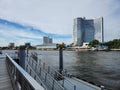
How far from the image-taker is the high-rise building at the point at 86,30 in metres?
182

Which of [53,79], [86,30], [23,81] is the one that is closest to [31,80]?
[23,81]

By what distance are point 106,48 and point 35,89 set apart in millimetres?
130383

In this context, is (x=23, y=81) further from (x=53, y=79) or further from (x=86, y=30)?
(x=86, y=30)

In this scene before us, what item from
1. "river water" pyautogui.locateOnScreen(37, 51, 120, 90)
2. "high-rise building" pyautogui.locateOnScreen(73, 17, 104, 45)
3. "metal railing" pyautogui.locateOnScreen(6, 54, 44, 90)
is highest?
"high-rise building" pyautogui.locateOnScreen(73, 17, 104, 45)

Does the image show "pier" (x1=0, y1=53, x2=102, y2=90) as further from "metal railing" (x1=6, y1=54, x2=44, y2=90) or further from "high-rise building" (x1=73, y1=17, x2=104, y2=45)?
"high-rise building" (x1=73, y1=17, x2=104, y2=45)

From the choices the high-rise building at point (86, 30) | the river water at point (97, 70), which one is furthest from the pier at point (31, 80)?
the high-rise building at point (86, 30)

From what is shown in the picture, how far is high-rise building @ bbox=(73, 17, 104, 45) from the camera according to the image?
182 m

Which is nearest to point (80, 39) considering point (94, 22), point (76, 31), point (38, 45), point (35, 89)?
point (76, 31)


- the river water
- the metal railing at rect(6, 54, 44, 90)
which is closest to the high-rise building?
the river water

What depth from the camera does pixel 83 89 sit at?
32.1ft

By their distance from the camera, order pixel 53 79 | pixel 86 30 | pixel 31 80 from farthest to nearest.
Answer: pixel 86 30 < pixel 53 79 < pixel 31 80

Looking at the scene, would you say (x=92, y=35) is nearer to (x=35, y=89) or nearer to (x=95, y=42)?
(x=95, y=42)

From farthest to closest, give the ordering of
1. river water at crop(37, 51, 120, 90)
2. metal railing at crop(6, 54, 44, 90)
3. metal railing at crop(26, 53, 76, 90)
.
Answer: river water at crop(37, 51, 120, 90), metal railing at crop(26, 53, 76, 90), metal railing at crop(6, 54, 44, 90)

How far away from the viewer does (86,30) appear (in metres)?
191
